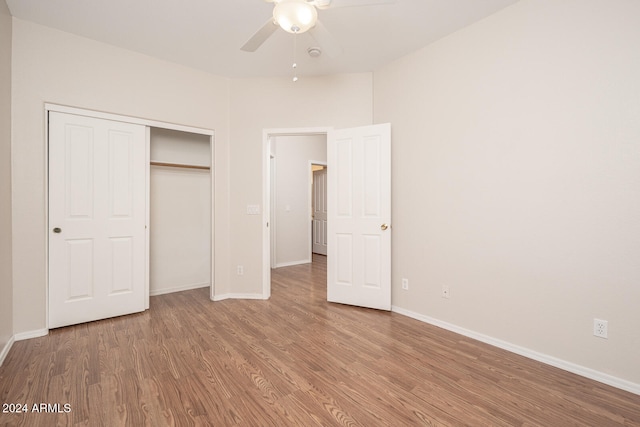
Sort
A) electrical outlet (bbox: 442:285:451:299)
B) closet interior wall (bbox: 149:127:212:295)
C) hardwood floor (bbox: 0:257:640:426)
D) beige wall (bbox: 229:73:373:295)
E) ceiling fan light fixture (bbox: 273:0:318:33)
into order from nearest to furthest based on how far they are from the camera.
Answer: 1. hardwood floor (bbox: 0:257:640:426)
2. ceiling fan light fixture (bbox: 273:0:318:33)
3. electrical outlet (bbox: 442:285:451:299)
4. beige wall (bbox: 229:73:373:295)
5. closet interior wall (bbox: 149:127:212:295)

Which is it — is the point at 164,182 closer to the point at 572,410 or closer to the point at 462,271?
the point at 462,271

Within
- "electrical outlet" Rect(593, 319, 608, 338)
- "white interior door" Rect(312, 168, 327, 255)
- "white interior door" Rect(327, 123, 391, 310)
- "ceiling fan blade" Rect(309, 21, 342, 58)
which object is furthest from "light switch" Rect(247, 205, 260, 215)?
"white interior door" Rect(312, 168, 327, 255)

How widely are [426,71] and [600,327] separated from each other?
8.58ft

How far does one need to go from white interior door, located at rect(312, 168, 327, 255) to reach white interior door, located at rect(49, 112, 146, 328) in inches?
174

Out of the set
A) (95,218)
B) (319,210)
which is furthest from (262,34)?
(319,210)

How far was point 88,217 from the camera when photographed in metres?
2.89

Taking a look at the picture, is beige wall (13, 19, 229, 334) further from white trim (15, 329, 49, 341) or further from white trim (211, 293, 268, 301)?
white trim (211, 293, 268, 301)

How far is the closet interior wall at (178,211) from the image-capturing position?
12.4 feet

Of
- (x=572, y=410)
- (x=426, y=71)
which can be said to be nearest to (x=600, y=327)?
(x=572, y=410)

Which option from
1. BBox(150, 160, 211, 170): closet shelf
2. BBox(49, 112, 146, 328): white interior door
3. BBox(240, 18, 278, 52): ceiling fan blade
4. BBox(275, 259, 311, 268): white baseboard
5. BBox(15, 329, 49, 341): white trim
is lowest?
BBox(15, 329, 49, 341): white trim

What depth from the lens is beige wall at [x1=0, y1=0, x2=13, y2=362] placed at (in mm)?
2266

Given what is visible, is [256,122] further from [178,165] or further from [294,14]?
[294,14]

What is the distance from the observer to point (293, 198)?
19.5 feet

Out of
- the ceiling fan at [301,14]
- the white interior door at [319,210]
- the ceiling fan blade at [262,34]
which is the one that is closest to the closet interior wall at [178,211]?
the ceiling fan blade at [262,34]
